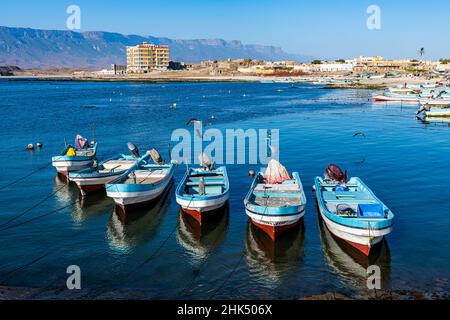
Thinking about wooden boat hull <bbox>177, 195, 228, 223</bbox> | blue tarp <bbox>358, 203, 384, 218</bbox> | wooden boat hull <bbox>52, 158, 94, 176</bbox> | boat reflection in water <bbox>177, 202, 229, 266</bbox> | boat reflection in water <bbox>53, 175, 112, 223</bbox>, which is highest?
wooden boat hull <bbox>52, 158, 94, 176</bbox>

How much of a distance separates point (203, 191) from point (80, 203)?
8230 millimetres

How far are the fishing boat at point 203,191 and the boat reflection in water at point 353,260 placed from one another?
5.63m

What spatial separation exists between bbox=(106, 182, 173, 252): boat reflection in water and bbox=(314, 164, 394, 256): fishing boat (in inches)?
343

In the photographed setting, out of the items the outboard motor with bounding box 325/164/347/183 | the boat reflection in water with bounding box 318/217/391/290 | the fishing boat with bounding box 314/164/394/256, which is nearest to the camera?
the boat reflection in water with bounding box 318/217/391/290

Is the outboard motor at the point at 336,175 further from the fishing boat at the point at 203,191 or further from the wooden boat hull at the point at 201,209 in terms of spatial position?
the wooden boat hull at the point at 201,209

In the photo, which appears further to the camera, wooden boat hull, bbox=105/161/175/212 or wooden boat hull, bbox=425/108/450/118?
wooden boat hull, bbox=425/108/450/118

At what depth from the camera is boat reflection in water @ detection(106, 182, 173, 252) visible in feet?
68.1

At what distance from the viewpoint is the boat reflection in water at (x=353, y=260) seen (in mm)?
16734

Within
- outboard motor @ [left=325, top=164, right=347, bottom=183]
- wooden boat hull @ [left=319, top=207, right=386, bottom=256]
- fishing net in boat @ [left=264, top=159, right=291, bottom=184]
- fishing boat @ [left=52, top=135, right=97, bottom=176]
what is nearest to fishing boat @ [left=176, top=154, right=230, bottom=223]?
fishing net in boat @ [left=264, top=159, right=291, bottom=184]

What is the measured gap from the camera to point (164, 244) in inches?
802

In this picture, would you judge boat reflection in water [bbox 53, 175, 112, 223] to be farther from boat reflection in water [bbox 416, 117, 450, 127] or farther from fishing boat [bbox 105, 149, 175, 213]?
boat reflection in water [bbox 416, 117, 450, 127]
